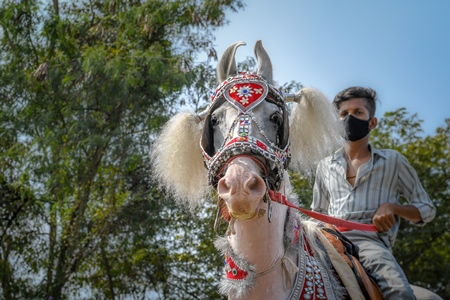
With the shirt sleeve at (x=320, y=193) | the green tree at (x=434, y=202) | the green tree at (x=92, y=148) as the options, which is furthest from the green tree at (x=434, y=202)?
the shirt sleeve at (x=320, y=193)

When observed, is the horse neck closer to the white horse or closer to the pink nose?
the white horse

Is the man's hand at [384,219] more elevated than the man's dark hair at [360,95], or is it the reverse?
the man's dark hair at [360,95]

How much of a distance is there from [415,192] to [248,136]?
5.73 feet

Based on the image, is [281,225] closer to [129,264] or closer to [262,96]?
[262,96]

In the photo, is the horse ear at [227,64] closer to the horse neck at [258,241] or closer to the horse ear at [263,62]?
the horse ear at [263,62]

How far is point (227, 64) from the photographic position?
366 cm

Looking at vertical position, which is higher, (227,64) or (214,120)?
(227,64)

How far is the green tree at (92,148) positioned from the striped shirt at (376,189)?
15.8 feet

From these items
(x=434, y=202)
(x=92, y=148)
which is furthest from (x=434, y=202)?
(x=92, y=148)

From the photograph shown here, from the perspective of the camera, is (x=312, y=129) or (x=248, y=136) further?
(x=312, y=129)

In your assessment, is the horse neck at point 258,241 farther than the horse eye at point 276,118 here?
No

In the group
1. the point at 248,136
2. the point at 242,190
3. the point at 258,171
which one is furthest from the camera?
the point at 248,136

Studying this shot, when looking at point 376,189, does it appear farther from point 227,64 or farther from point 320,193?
point 227,64

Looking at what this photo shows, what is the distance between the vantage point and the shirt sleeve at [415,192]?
404 cm
